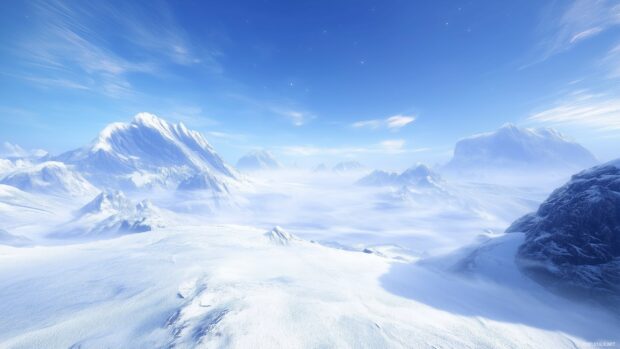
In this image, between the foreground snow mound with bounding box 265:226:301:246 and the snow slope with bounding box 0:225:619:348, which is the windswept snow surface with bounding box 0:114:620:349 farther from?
the foreground snow mound with bounding box 265:226:301:246

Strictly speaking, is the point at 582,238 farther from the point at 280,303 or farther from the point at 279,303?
the point at 279,303

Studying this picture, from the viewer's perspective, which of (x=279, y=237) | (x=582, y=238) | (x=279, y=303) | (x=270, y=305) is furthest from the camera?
(x=279, y=237)

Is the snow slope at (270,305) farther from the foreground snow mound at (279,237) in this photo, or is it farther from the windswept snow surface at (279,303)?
the foreground snow mound at (279,237)

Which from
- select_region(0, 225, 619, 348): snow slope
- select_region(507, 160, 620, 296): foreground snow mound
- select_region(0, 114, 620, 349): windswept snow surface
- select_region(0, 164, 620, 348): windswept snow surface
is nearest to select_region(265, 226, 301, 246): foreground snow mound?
select_region(0, 114, 620, 349): windswept snow surface

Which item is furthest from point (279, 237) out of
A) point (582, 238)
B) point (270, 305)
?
point (582, 238)

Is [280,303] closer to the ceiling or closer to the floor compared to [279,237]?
closer to the ceiling

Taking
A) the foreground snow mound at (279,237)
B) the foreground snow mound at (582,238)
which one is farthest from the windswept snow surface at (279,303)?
the foreground snow mound at (279,237)

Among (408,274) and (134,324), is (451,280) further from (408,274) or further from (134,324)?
(134,324)

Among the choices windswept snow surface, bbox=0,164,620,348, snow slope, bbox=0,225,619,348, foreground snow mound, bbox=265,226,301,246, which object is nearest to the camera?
snow slope, bbox=0,225,619,348
